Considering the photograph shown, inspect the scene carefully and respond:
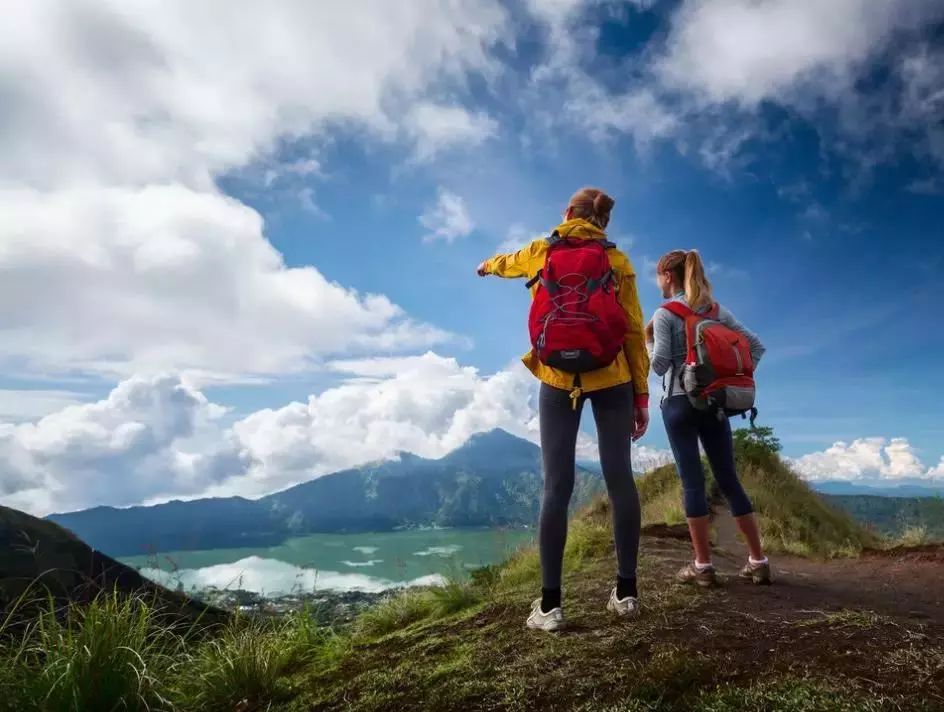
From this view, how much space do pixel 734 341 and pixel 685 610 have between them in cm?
187

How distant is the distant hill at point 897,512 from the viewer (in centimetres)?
1053

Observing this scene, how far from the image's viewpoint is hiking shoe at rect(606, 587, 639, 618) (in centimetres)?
334

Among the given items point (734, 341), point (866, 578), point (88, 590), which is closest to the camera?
point (88, 590)

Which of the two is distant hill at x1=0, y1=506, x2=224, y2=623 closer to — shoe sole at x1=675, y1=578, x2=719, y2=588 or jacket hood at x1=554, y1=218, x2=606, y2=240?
jacket hood at x1=554, y1=218, x2=606, y2=240

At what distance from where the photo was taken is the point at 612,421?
332cm

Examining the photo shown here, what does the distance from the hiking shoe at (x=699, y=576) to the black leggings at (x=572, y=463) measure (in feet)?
3.60

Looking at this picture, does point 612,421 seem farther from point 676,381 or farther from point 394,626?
point 394,626

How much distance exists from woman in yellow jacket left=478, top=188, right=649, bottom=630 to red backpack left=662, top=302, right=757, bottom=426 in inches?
34.3

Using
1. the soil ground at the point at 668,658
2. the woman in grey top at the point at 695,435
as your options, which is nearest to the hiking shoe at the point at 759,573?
the woman in grey top at the point at 695,435

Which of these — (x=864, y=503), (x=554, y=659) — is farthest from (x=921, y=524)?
(x=554, y=659)

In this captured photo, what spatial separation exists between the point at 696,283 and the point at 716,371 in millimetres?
707

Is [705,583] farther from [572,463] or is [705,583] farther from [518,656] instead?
[518,656]

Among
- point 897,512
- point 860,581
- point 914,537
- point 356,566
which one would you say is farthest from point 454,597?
point 897,512

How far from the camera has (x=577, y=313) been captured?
3.23 metres
